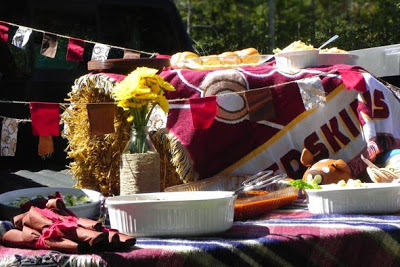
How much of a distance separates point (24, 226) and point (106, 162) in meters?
1.21

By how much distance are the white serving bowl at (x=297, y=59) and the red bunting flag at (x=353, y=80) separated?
0.19 m

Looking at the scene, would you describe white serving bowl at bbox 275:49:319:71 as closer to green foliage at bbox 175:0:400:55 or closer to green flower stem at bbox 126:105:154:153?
green flower stem at bbox 126:105:154:153

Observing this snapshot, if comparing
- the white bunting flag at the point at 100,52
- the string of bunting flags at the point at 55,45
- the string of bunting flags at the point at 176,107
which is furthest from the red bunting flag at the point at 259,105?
the white bunting flag at the point at 100,52

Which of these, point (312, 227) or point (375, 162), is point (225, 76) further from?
point (312, 227)

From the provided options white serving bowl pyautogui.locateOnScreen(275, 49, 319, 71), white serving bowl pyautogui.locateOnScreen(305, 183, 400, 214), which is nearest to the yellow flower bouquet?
white serving bowl pyautogui.locateOnScreen(305, 183, 400, 214)

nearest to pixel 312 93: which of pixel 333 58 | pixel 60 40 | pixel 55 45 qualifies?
pixel 333 58

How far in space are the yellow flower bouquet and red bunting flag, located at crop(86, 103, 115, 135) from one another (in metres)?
0.41

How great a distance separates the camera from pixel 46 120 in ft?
9.07

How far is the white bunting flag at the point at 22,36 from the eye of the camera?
4332 mm

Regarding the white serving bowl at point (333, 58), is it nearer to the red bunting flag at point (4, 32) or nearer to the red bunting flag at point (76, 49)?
the red bunting flag at point (76, 49)

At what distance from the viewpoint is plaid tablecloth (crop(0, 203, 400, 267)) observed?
1526 millimetres

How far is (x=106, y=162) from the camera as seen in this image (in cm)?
288

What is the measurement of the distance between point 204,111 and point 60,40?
8.19 feet

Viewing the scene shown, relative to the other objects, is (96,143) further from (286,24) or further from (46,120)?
(286,24)
